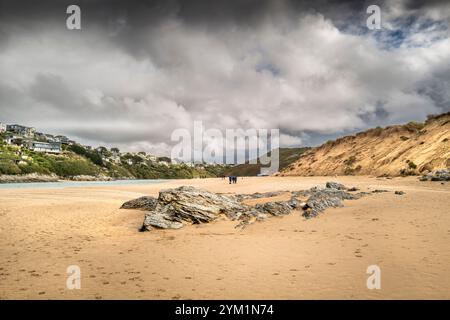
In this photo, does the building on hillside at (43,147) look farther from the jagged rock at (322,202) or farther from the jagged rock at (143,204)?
the jagged rock at (322,202)

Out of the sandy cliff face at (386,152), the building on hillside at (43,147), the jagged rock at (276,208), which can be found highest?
the building on hillside at (43,147)

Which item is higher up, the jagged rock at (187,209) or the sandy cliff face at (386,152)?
the sandy cliff face at (386,152)

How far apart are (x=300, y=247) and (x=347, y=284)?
376 cm

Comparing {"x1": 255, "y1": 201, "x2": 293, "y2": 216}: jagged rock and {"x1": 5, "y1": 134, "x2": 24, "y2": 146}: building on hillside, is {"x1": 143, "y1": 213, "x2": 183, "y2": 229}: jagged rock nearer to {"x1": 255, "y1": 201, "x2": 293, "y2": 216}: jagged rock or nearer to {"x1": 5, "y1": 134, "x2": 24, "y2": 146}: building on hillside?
{"x1": 255, "y1": 201, "x2": 293, "y2": 216}: jagged rock

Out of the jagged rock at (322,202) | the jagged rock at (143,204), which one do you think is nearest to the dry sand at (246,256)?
the jagged rock at (322,202)

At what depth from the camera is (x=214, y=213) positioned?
17.2 metres

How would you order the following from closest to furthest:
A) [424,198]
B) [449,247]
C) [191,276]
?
[191,276]
[449,247]
[424,198]

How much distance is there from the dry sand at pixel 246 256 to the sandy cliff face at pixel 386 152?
32982mm

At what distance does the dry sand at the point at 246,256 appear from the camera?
661 cm

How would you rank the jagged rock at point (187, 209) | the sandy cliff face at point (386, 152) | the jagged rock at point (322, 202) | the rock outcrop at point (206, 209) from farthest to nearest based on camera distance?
the sandy cliff face at point (386, 152) < the jagged rock at point (322, 202) < the rock outcrop at point (206, 209) < the jagged rock at point (187, 209)

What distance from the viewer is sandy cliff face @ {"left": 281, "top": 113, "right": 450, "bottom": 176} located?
42.7 m

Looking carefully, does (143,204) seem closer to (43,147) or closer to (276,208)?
(276,208)
